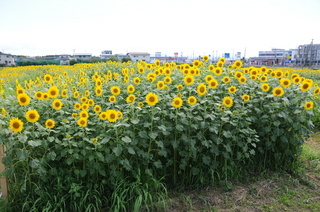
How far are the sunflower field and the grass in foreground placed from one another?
0.13 m

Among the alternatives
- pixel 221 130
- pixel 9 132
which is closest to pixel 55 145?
pixel 9 132

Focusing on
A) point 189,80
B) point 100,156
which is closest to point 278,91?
point 189,80

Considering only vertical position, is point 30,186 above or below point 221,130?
below

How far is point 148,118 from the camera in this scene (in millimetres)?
2744

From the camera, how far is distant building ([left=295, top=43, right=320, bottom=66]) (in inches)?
3063

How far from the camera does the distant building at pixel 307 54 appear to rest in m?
77.8

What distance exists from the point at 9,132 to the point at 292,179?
3.26m

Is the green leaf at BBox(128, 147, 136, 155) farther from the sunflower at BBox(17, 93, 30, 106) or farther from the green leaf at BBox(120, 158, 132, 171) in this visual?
the sunflower at BBox(17, 93, 30, 106)

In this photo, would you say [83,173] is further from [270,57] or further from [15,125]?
[270,57]

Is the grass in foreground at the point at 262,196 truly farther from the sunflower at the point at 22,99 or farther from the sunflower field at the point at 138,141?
the sunflower at the point at 22,99

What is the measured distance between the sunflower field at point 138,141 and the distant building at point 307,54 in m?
83.8

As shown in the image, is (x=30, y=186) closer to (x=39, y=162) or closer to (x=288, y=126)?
(x=39, y=162)

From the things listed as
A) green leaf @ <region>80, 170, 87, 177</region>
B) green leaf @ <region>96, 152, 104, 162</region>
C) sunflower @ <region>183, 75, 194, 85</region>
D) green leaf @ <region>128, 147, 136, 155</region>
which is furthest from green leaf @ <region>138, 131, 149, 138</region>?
sunflower @ <region>183, 75, 194, 85</region>

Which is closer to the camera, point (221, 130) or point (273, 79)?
point (221, 130)
